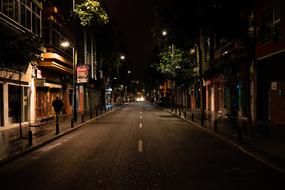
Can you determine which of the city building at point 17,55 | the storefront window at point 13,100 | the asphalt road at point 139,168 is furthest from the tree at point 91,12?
the asphalt road at point 139,168

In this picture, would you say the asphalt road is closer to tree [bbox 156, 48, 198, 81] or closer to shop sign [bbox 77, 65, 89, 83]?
shop sign [bbox 77, 65, 89, 83]

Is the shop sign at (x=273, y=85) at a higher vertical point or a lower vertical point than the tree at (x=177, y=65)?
lower

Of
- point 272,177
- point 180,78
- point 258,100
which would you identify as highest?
point 180,78

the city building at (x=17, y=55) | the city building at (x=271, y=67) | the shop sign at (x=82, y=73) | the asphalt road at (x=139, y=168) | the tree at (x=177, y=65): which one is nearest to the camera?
the asphalt road at (x=139, y=168)

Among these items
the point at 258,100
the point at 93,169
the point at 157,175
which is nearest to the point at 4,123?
the point at 93,169

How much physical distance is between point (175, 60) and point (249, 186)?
27276mm

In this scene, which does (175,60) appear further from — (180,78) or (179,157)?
(179,157)

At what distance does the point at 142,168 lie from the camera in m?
9.51

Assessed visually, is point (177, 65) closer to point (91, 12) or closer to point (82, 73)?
point (82, 73)

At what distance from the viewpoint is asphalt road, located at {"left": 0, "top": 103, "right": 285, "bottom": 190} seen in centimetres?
780

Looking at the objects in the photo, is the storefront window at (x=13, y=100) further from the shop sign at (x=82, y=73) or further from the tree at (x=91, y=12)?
the tree at (x=91, y=12)

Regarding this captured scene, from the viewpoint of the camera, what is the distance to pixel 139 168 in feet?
31.2

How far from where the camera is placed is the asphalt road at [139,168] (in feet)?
25.6

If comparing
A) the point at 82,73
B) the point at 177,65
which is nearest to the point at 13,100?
the point at 82,73
